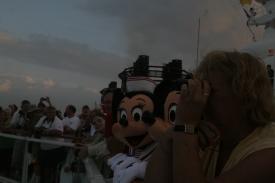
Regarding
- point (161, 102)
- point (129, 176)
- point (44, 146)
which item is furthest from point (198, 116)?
point (44, 146)

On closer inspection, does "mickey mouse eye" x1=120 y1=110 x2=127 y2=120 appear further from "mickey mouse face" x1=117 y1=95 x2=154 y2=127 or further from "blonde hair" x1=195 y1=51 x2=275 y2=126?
"blonde hair" x1=195 y1=51 x2=275 y2=126

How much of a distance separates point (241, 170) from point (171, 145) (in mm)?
345

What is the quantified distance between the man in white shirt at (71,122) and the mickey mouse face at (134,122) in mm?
6672

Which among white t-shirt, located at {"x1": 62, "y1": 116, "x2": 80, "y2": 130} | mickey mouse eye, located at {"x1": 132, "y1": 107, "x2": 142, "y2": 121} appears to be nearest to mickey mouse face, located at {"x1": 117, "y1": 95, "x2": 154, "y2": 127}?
mickey mouse eye, located at {"x1": 132, "y1": 107, "x2": 142, "y2": 121}

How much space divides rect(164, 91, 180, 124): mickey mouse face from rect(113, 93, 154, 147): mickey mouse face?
0.14 m

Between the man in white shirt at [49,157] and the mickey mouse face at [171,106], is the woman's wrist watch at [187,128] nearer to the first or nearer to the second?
the mickey mouse face at [171,106]

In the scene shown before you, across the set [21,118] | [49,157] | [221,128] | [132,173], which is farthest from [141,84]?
[21,118]

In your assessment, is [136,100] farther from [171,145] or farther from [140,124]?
[171,145]

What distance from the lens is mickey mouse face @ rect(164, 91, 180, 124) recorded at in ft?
11.3

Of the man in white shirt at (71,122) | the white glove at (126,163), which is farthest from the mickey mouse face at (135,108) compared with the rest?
the man in white shirt at (71,122)

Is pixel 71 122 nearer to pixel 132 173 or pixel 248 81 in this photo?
pixel 132 173

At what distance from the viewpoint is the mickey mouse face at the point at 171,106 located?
346 cm

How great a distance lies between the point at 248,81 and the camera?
2125 mm

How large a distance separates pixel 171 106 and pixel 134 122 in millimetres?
349
